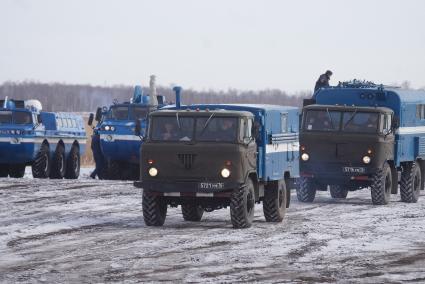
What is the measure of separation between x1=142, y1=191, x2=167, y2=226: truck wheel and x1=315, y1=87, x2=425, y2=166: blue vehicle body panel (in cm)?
957

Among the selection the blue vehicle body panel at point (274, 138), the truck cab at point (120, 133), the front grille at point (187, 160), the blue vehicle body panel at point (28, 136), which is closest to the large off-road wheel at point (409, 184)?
the blue vehicle body panel at point (274, 138)

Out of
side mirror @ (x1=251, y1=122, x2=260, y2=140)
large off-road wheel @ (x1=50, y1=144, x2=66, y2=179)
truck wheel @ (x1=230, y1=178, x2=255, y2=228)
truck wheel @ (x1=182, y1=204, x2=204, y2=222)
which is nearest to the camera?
truck wheel @ (x1=230, y1=178, x2=255, y2=228)

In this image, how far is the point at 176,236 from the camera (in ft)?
66.8

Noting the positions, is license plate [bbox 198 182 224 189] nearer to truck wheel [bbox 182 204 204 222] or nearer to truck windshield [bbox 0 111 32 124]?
truck wheel [bbox 182 204 204 222]

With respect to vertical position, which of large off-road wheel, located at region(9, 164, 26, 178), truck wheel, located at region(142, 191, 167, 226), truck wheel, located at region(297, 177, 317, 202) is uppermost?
truck wheel, located at region(142, 191, 167, 226)

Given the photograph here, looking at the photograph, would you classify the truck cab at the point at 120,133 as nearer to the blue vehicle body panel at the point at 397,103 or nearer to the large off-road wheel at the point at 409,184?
the blue vehicle body panel at the point at 397,103

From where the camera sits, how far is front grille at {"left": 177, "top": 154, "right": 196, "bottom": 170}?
21.4 metres

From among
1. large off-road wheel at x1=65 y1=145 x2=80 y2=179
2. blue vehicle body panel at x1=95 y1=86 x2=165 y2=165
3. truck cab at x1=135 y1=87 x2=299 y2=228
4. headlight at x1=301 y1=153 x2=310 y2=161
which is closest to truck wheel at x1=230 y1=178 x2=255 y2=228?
truck cab at x1=135 y1=87 x2=299 y2=228

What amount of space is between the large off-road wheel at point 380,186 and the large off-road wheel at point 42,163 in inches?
532

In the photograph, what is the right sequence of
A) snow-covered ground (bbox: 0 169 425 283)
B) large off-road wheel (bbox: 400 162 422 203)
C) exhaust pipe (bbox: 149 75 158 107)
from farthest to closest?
exhaust pipe (bbox: 149 75 158 107) → large off-road wheel (bbox: 400 162 422 203) → snow-covered ground (bbox: 0 169 425 283)

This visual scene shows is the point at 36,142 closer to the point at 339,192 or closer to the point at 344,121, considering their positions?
the point at 339,192

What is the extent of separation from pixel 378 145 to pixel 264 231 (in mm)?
8203

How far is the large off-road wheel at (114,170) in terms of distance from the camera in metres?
39.6

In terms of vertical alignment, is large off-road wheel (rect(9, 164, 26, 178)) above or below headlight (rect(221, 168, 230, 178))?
below
